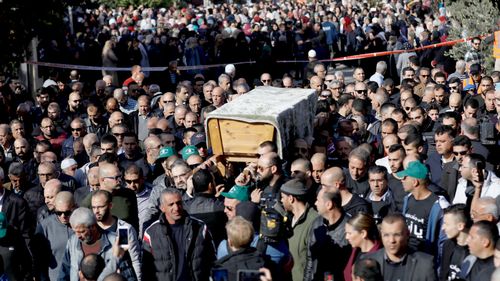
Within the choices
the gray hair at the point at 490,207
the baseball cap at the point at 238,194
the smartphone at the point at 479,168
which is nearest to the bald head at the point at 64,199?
the baseball cap at the point at 238,194

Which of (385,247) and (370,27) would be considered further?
(370,27)

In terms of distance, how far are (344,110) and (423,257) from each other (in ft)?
24.5

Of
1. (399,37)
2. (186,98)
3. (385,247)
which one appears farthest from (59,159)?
(399,37)

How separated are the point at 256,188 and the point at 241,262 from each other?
2.78m

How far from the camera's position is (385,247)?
7.99 m

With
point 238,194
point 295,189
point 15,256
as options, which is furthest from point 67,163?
point 295,189

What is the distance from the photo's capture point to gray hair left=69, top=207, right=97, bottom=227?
880cm

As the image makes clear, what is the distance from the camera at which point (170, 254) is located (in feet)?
28.8

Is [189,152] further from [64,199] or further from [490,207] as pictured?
[490,207]

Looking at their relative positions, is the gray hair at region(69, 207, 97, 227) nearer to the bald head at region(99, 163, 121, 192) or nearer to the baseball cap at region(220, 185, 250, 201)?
the bald head at region(99, 163, 121, 192)

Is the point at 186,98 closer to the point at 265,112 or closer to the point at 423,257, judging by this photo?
the point at 265,112

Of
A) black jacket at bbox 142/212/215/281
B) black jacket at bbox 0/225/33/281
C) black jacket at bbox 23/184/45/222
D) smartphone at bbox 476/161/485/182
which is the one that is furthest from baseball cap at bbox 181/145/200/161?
smartphone at bbox 476/161/485/182

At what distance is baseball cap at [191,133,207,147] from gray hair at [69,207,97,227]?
3955 millimetres

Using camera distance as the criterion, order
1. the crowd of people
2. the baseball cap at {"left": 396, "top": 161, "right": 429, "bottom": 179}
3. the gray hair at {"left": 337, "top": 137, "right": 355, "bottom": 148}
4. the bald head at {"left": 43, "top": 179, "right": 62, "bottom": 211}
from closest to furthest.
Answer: the crowd of people, the baseball cap at {"left": 396, "top": 161, "right": 429, "bottom": 179}, the bald head at {"left": 43, "top": 179, "right": 62, "bottom": 211}, the gray hair at {"left": 337, "top": 137, "right": 355, "bottom": 148}
